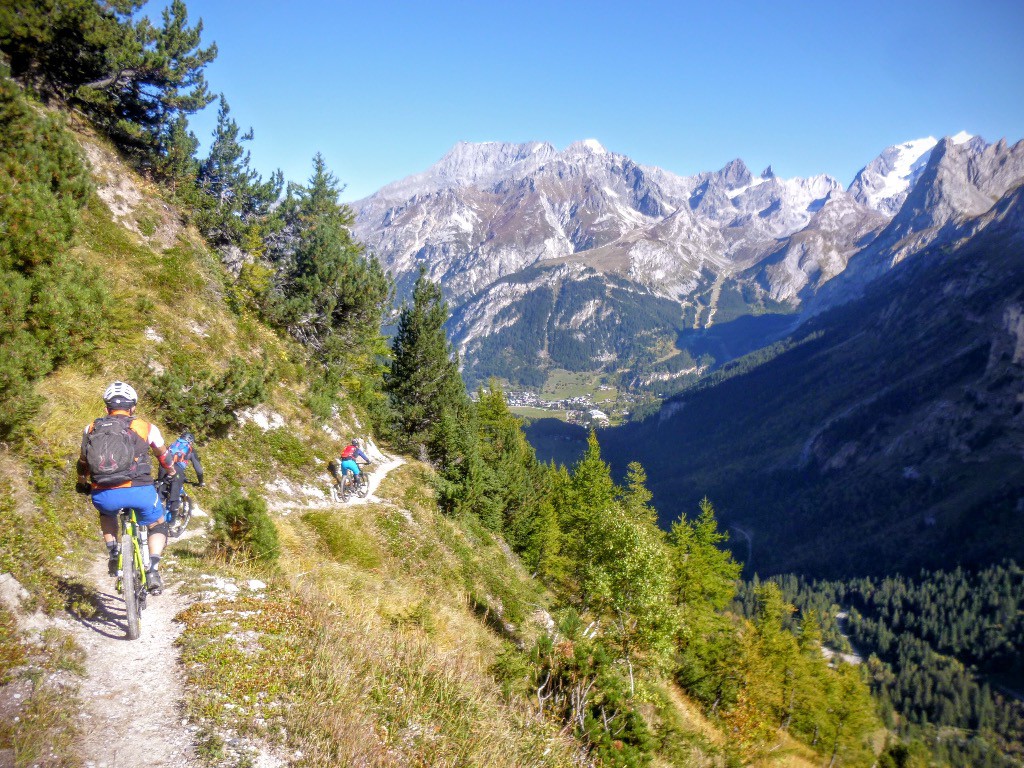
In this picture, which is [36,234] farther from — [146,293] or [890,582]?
[890,582]

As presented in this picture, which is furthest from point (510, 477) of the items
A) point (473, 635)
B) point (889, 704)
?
point (889, 704)

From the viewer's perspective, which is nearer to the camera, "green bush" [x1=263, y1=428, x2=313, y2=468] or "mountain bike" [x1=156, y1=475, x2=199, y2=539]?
"mountain bike" [x1=156, y1=475, x2=199, y2=539]

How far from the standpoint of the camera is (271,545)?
38.9 ft

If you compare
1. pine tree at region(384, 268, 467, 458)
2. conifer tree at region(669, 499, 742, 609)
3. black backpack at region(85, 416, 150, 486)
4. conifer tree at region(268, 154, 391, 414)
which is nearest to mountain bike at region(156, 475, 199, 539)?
black backpack at region(85, 416, 150, 486)

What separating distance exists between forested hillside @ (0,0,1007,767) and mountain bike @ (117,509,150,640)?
0.70 meters

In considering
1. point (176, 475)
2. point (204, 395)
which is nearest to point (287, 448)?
point (204, 395)

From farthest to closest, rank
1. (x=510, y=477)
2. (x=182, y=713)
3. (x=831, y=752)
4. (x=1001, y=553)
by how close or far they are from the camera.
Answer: (x=1001, y=553) → (x=831, y=752) → (x=510, y=477) → (x=182, y=713)

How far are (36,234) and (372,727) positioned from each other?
13.6 m

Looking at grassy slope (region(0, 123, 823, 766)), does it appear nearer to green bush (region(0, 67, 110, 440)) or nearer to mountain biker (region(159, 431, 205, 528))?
green bush (region(0, 67, 110, 440))

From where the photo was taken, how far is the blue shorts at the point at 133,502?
7.64 metres

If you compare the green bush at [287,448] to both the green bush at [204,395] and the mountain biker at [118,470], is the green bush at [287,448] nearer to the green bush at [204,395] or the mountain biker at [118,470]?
the green bush at [204,395]

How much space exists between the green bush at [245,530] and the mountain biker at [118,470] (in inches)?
133

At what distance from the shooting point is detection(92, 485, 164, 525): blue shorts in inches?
301

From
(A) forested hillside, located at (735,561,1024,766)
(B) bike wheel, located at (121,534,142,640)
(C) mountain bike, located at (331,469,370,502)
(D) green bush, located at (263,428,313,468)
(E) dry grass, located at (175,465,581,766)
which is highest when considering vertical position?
(D) green bush, located at (263,428,313,468)
